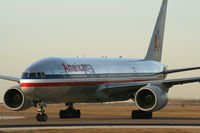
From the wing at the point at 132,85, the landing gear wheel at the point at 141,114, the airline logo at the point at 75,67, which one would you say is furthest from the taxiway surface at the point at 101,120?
the airline logo at the point at 75,67

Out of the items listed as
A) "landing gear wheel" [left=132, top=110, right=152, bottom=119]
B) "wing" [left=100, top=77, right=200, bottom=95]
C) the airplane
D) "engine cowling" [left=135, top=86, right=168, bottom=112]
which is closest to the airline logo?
the airplane

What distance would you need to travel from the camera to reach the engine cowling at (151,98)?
1558 inches

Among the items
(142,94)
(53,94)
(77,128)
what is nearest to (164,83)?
(142,94)

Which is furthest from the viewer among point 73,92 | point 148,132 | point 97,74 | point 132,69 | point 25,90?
point 132,69

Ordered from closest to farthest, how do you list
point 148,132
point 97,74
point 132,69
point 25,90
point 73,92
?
point 148,132 < point 25,90 < point 73,92 < point 97,74 < point 132,69

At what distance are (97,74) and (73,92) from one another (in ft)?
12.5

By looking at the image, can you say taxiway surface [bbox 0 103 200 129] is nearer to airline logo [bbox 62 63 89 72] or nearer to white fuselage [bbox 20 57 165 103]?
white fuselage [bbox 20 57 165 103]

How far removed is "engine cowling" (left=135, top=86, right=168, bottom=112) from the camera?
39.6m

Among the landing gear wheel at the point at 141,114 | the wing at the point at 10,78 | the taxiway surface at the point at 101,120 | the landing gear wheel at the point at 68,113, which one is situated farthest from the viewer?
the landing gear wheel at the point at 68,113

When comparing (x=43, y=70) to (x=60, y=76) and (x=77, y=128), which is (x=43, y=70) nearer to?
(x=60, y=76)

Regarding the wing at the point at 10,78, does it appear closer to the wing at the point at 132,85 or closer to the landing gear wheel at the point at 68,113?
the landing gear wheel at the point at 68,113

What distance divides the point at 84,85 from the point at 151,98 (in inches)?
209

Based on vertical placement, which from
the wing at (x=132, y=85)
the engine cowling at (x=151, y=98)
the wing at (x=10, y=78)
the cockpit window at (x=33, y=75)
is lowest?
the engine cowling at (x=151, y=98)

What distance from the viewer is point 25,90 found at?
123 ft
